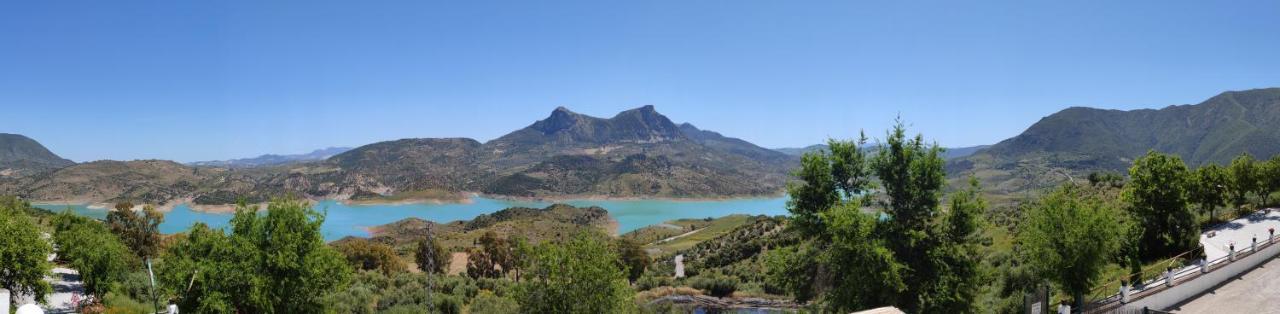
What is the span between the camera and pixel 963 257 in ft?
51.3

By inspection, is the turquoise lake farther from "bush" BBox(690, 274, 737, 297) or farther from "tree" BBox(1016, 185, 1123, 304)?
"tree" BBox(1016, 185, 1123, 304)

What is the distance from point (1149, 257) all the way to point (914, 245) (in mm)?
Result: 14458

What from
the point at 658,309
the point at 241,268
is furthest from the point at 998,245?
the point at 241,268

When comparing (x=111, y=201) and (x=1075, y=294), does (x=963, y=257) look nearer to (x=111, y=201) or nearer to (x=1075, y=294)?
(x=1075, y=294)

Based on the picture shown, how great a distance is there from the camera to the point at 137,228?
40.8 meters

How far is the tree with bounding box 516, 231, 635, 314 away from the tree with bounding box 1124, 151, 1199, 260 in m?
21.3

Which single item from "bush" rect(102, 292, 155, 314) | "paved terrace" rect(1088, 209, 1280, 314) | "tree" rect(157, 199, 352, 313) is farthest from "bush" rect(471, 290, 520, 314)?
"paved terrace" rect(1088, 209, 1280, 314)

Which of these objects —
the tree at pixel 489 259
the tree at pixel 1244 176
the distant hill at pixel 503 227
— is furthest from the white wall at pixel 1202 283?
the distant hill at pixel 503 227

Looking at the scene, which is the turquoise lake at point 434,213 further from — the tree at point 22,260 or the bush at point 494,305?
the tree at point 22,260

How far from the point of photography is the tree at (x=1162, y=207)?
891 inches

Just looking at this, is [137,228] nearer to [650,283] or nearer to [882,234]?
[650,283]

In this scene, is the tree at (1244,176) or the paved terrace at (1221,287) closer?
Answer: the paved terrace at (1221,287)

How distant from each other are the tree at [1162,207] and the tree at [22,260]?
35.9 meters

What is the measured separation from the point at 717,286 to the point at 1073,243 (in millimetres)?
19569
